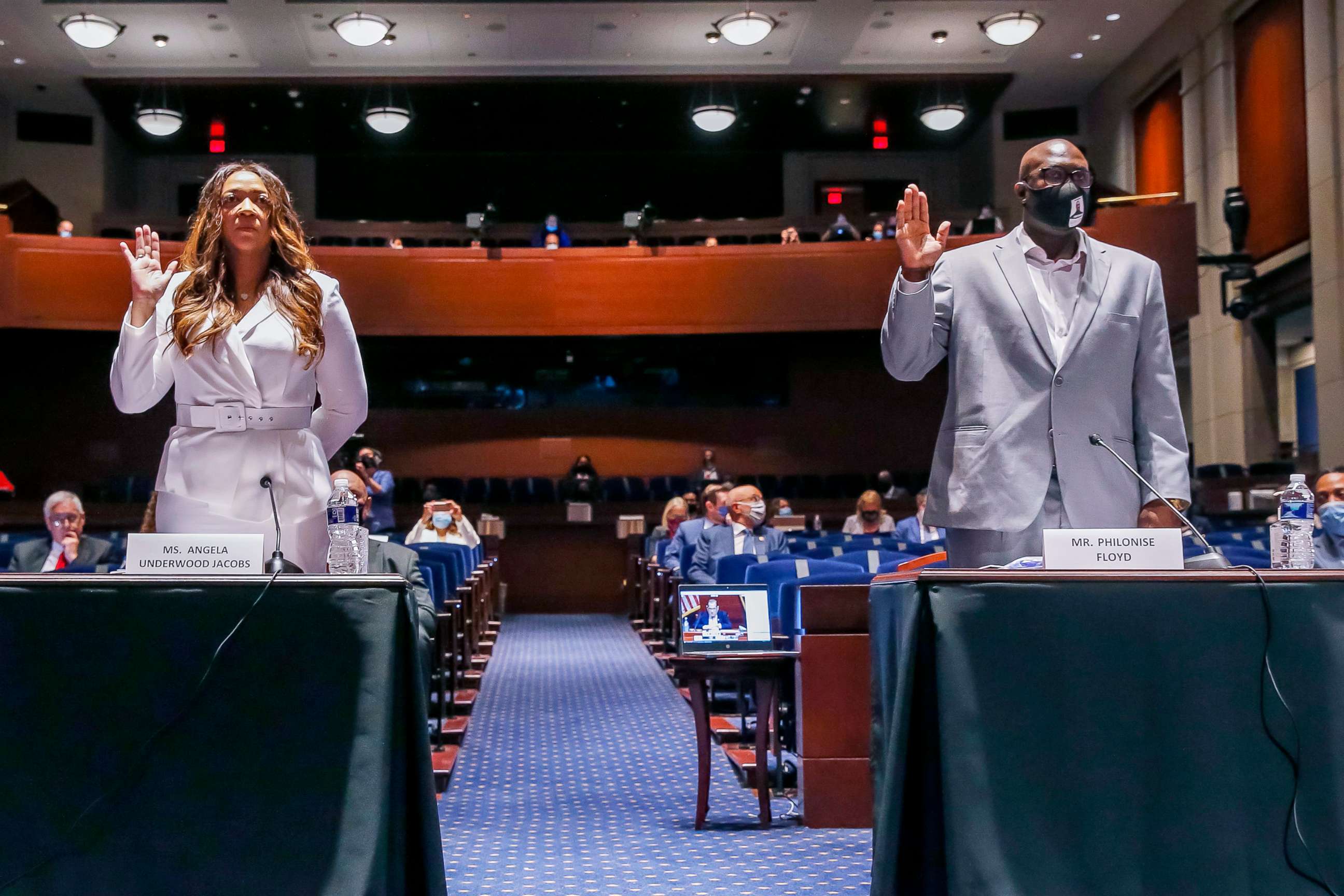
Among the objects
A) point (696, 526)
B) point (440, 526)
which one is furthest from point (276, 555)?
point (440, 526)

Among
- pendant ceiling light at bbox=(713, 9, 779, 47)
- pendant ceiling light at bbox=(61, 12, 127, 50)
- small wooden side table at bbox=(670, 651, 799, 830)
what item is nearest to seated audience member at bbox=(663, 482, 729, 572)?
small wooden side table at bbox=(670, 651, 799, 830)

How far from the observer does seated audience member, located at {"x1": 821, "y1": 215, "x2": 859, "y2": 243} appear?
15.0 meters

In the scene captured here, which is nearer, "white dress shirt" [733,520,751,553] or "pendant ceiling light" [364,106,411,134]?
"white dress shirt" [733,520,751,553]

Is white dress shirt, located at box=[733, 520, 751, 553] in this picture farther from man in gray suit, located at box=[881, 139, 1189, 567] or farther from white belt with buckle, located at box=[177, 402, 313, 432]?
white belt with buckle, located at box=[177, 402, 313, 432]

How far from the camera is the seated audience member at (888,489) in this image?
13750mm

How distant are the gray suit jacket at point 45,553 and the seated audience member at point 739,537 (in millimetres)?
3251

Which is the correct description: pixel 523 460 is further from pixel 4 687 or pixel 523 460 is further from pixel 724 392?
pixel 4 687

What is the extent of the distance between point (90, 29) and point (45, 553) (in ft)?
34.1

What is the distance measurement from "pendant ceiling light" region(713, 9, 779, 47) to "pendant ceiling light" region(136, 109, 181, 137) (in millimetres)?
6955

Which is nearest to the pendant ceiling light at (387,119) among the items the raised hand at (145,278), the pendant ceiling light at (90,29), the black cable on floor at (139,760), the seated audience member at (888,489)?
the pendant ceiling light at (90,29)

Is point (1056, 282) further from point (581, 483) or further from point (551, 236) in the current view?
point (551, 236)

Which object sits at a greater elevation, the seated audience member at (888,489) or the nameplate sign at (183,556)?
the seated audience member at (888,489)

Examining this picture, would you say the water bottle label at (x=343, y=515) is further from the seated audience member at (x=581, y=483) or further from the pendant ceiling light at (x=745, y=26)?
the pendant ceiling light at (x=745, y=26)

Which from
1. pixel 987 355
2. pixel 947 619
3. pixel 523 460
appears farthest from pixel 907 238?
pixel 523 460
